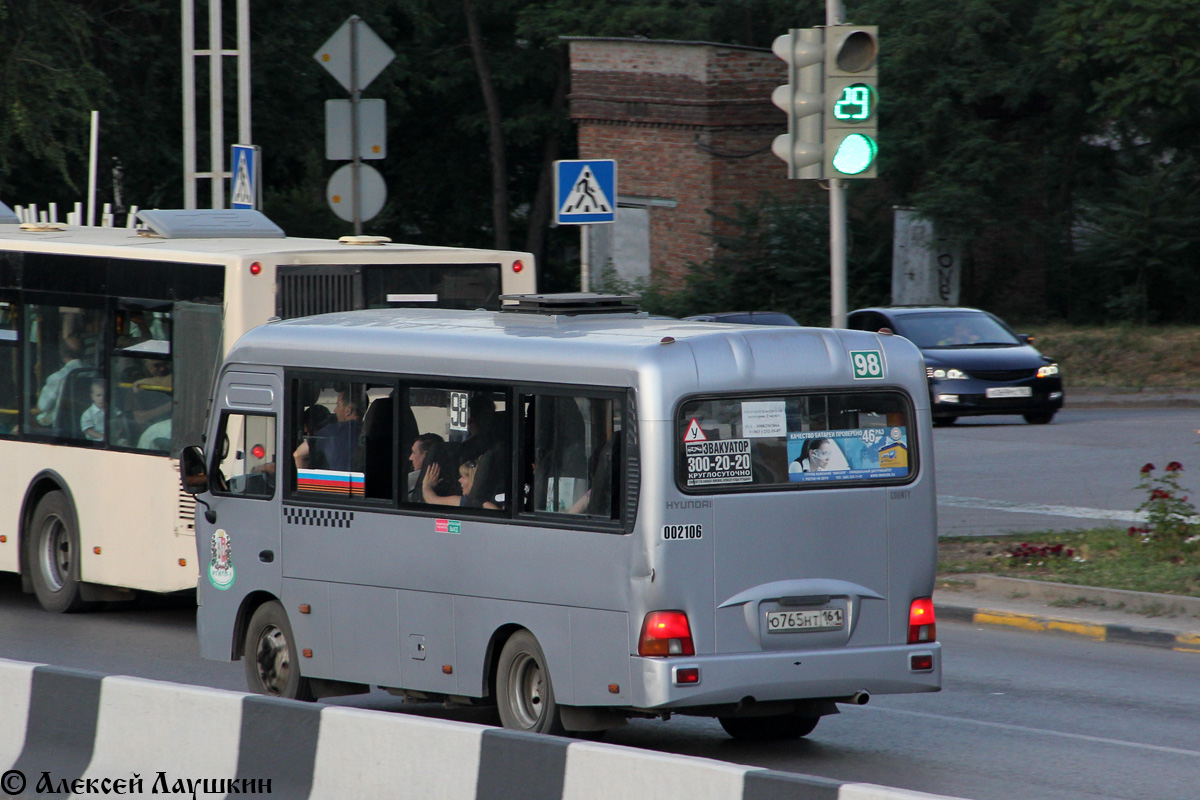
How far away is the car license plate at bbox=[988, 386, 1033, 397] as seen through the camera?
25797 millimetres

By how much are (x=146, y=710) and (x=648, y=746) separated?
2.84 metres

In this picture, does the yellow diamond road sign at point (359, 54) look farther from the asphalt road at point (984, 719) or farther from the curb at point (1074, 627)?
the curb at point (1074, 627)

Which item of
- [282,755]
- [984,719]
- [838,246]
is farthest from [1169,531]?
[282,755]

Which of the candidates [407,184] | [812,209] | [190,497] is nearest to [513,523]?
[190,497]

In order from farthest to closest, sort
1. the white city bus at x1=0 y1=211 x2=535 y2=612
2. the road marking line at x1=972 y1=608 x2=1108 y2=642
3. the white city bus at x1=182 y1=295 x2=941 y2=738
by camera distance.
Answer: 1. the white city bus at x1=0 y1=211 x2=535 y2=612
2. the road marking line at x1=972 y1=608 x2=1108 y2=642
3. the white city bus at x1=182 y1=295 x2=941 y2=738

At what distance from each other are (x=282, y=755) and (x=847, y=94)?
314 inches

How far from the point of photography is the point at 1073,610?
43.3 ft

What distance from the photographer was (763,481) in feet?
27.3

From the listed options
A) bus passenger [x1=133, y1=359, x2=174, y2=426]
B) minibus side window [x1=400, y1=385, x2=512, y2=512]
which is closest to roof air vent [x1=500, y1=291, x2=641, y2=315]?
minibus side window [x1=400, y1=385, x2=512, y2=512]

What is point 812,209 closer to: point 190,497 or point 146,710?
point 190,497

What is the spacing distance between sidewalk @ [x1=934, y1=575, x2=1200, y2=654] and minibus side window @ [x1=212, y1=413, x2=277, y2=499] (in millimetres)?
5609

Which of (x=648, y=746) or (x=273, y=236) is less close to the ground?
(x=273, y=236)

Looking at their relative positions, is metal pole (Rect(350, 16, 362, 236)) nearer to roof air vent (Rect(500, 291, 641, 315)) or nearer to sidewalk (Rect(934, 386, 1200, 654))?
sidewalk (Rect(934, 386, 1200, 654))

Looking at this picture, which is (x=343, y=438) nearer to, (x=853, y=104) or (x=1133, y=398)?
(x=853, y=104)
